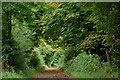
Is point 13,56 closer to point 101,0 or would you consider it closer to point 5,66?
point 5,66

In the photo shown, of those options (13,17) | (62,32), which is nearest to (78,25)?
(62,32)

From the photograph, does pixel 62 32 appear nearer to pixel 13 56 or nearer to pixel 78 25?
pixel 78 25

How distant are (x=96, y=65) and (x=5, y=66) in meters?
5.89

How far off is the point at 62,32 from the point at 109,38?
8366 millimetres

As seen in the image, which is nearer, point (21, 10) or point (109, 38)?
point (109, 38)

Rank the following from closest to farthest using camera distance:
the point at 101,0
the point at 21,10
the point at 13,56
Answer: the point at 101,0 < the point at 21,10 < the point at 13,56

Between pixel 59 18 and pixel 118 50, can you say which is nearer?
pixel 118 50

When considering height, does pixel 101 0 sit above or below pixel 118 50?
above

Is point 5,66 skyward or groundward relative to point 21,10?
groundward

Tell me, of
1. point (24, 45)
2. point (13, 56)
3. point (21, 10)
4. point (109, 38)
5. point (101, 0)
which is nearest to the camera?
point (101, 0)

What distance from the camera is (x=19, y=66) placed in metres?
20.4

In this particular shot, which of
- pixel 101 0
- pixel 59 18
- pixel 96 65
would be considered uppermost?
pixel 59 18

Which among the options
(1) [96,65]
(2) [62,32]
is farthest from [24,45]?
(1) [96,65]

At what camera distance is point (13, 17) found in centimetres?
1955
